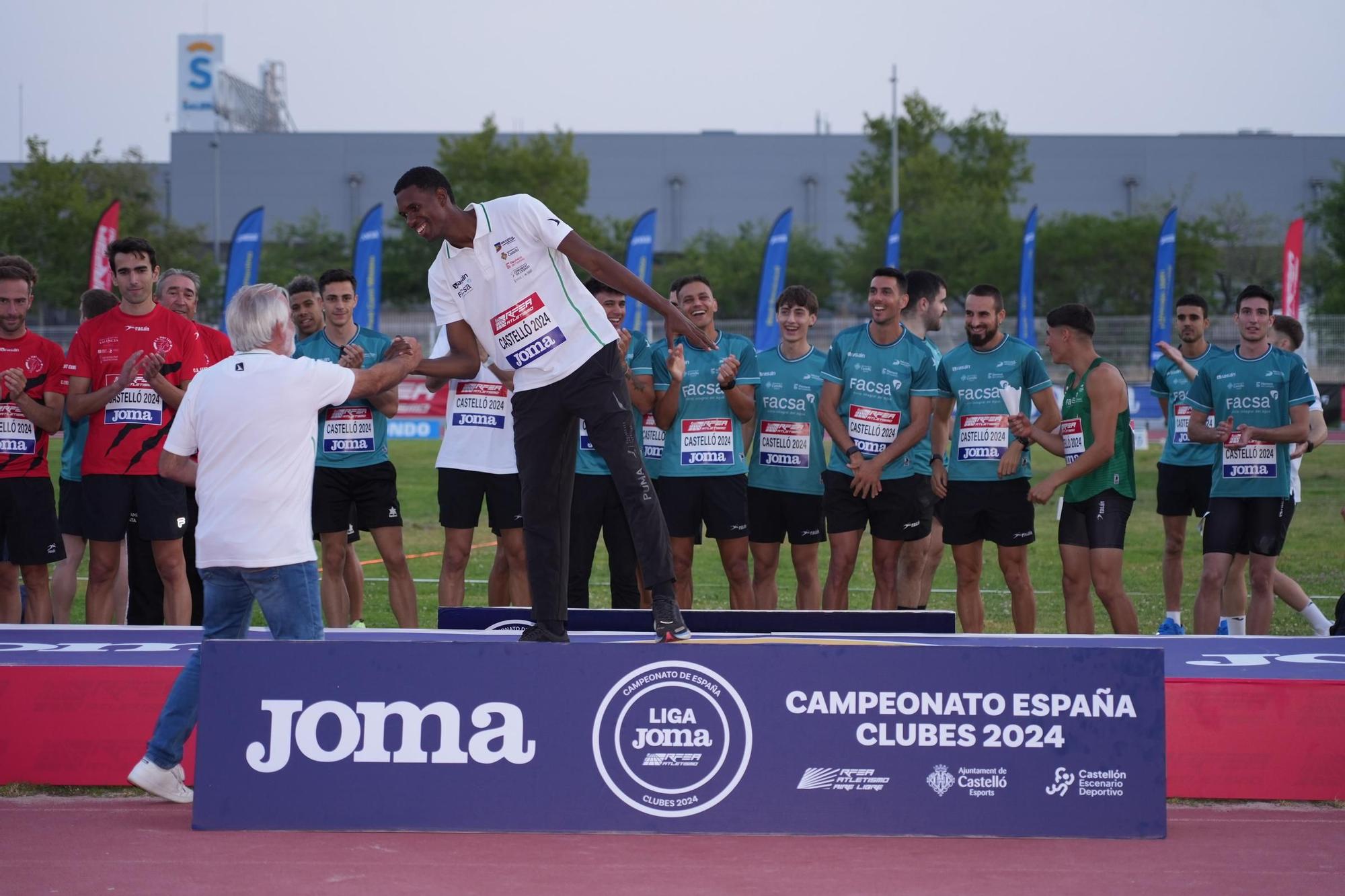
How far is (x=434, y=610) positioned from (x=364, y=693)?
5.42 metres

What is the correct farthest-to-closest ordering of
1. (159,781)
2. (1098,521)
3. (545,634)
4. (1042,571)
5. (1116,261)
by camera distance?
(1116,261) → (1042,571) → (1098,521) → (545,634) → (159,781)

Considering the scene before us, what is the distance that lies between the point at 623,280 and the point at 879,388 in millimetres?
3120

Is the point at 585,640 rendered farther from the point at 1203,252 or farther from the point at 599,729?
the point at 1203,252

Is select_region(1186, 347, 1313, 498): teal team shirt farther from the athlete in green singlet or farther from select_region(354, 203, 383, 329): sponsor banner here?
select_region(354, 203, 383, 329): sponsor banner

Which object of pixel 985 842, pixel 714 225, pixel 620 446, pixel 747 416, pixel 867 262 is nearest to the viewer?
pixel 985 842

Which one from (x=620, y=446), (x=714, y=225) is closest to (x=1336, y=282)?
(x=714, y=225)

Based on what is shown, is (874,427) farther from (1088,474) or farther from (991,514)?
(1088,474)

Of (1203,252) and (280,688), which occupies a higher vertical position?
(1203,252)

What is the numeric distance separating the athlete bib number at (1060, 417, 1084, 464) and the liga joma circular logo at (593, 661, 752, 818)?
12.6ft

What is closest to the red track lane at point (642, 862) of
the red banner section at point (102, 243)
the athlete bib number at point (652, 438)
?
the athlete bib number at point (652, 438)

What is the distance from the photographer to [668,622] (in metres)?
5.09

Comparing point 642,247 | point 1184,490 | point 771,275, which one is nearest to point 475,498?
point 1184,490

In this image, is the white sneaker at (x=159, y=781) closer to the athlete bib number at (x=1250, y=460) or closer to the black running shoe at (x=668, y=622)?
the black running shoe at (x=668, y=622)

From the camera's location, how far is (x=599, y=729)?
4.81 meters
